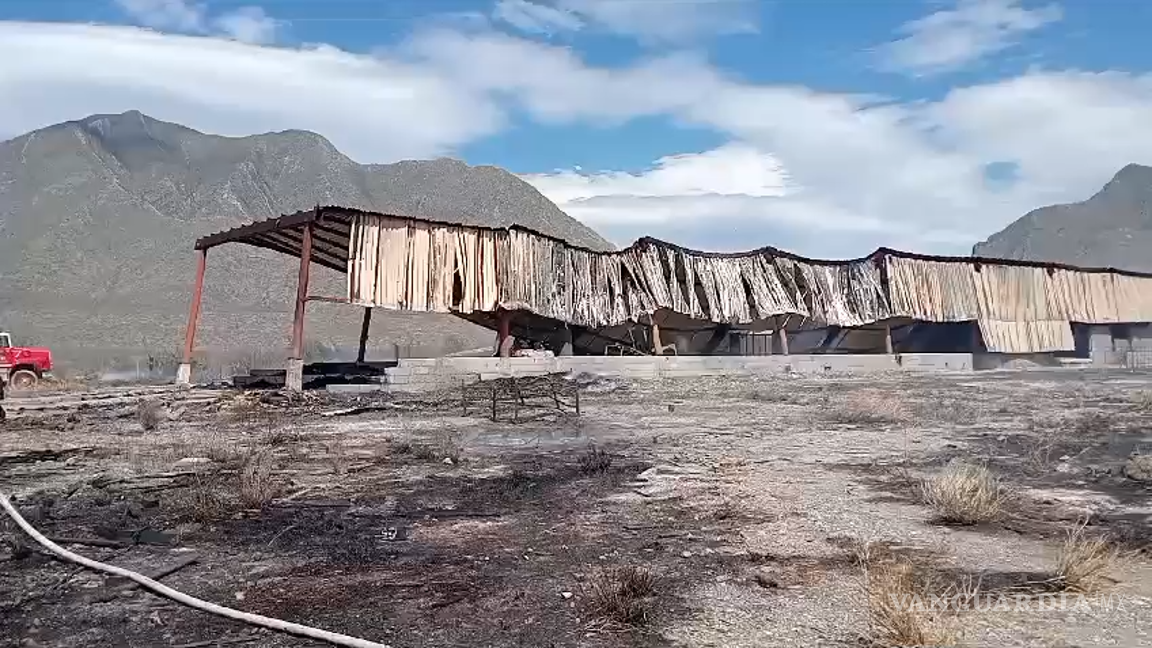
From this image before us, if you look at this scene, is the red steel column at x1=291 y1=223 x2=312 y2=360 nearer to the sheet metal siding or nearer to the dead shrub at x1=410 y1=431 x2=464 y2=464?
the sheet metal siding

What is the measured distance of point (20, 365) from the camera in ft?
94.3

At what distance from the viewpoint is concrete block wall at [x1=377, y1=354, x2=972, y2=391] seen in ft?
72.7

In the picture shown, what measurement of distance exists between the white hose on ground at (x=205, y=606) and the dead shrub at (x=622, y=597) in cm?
118

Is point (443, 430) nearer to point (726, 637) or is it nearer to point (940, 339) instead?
point (726, 637)

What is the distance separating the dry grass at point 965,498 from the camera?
6.97 m

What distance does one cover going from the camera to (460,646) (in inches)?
178

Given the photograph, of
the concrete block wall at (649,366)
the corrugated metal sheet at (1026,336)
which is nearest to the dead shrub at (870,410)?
the concrete block wall at (649,366)

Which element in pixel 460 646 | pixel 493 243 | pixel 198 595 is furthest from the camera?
pixel 493 243

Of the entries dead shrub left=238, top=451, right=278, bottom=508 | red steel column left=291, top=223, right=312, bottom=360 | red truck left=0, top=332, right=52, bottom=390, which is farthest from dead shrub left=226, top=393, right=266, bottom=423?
red truck left=0, top=332, right=52, bottom=390

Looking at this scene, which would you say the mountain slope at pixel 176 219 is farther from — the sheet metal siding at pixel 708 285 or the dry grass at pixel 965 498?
the dry grass at pixel 965 498

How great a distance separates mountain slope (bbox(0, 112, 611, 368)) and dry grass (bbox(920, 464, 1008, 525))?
48078 mm

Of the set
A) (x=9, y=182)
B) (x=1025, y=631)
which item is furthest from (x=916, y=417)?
(x=9, y=182)

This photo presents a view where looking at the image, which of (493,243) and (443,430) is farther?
(493,243)

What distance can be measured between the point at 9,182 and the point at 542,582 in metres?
86.7
